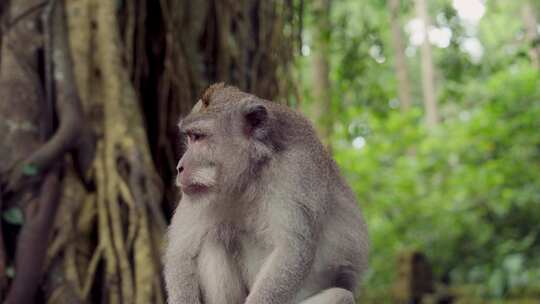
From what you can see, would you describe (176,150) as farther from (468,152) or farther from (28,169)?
(468,152)

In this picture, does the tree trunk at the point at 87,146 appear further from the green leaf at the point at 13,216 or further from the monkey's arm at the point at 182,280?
the monkey's arm at the point at 182,280

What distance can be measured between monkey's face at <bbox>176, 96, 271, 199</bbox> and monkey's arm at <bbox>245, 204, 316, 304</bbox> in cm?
22

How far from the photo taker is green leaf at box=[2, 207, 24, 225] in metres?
4.29

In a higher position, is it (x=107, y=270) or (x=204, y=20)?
(x=204, y=20)

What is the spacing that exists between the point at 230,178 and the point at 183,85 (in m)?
2.42

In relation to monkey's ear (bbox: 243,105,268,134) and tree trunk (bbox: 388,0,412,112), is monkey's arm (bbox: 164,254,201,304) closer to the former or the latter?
monkey's ear (bbox: 243,105,268,134)

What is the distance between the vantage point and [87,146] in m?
4.55

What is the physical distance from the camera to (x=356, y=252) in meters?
3.33

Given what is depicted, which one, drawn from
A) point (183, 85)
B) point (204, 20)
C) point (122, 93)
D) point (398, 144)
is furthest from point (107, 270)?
point (398, 144)

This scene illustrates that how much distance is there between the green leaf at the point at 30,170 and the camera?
14.0 feet

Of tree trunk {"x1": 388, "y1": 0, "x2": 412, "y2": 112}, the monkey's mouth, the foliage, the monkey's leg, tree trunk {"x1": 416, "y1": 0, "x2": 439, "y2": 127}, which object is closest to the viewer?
the monkey's mouth

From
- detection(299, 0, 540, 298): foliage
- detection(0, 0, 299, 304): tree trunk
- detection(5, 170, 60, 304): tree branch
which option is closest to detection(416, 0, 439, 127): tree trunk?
detection(299, 0, 540, 298): foliage

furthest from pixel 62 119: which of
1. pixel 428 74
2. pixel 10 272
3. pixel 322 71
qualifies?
pixel 428 74

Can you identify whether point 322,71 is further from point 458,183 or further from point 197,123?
point 197,123
